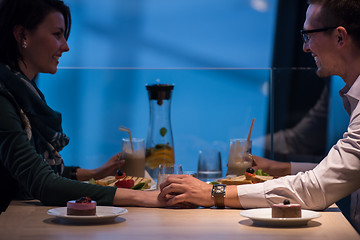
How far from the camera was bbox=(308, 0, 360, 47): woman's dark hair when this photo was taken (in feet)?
6.26

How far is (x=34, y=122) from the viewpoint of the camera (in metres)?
2.05

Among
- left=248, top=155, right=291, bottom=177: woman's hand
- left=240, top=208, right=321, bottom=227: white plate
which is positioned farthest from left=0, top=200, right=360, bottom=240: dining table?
left=248, top=155, right=291, bottom=177: woman's hand

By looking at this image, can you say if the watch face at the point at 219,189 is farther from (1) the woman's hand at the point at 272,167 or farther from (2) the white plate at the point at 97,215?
(1) the woman's hand at the point at 272,167

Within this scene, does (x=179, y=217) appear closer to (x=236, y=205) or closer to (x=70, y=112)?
(x=236, y=205)

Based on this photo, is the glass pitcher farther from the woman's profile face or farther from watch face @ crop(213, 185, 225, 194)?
watch face @ crop(213, 185, 225, 194)

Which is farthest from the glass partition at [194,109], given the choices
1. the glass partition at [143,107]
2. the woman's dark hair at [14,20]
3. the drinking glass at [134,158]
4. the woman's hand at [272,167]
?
the woman's dark hair at [14,20]

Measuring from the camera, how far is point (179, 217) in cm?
159

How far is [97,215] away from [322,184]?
639 mm

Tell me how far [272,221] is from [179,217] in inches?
10.8

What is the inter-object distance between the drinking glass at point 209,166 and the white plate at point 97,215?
2.79 feet

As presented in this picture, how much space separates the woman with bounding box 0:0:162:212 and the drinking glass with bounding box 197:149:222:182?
0.36m

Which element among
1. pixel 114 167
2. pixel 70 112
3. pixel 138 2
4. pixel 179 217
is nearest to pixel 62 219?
pixel 179 217

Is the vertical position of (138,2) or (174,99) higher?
(138,2)

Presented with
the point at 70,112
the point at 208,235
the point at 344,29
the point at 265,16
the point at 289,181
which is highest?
the point at 265,16
